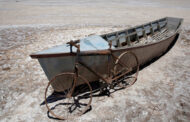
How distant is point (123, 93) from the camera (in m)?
5.36

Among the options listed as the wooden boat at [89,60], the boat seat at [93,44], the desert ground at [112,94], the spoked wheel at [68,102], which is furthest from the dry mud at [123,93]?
the boat seat at [93,44]

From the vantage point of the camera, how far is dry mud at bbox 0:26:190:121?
14.8ft

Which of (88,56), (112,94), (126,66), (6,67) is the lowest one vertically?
(112,94)

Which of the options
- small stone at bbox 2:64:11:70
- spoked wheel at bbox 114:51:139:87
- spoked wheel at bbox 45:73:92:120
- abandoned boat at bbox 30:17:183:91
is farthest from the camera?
small stone at bbox 2:64:11:70

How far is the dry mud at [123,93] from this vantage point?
4512 mm

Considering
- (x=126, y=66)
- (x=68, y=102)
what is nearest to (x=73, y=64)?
(x=68, y=102)

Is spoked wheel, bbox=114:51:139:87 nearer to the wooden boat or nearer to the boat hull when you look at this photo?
the wooden boat

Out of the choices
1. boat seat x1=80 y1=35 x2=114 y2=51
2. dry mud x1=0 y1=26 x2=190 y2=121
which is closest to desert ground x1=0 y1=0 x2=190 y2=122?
dry mud x1=0 y1=26 x2=190 y2=121

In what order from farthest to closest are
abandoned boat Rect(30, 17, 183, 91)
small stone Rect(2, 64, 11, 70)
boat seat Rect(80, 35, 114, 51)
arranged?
small stone Rect(2, 64, 11, 70) < boat seat Rect(80, 35, 114, 51) < abandoned boat Rect(30, 17, 183, 91)

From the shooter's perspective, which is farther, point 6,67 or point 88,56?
point 6,67

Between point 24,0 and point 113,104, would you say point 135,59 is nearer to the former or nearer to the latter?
point 113,104

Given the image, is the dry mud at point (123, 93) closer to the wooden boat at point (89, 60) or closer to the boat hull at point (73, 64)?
the wooden boat at point (89, 60)

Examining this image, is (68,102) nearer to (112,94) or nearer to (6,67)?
(112,94)

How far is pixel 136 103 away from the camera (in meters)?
4.90
